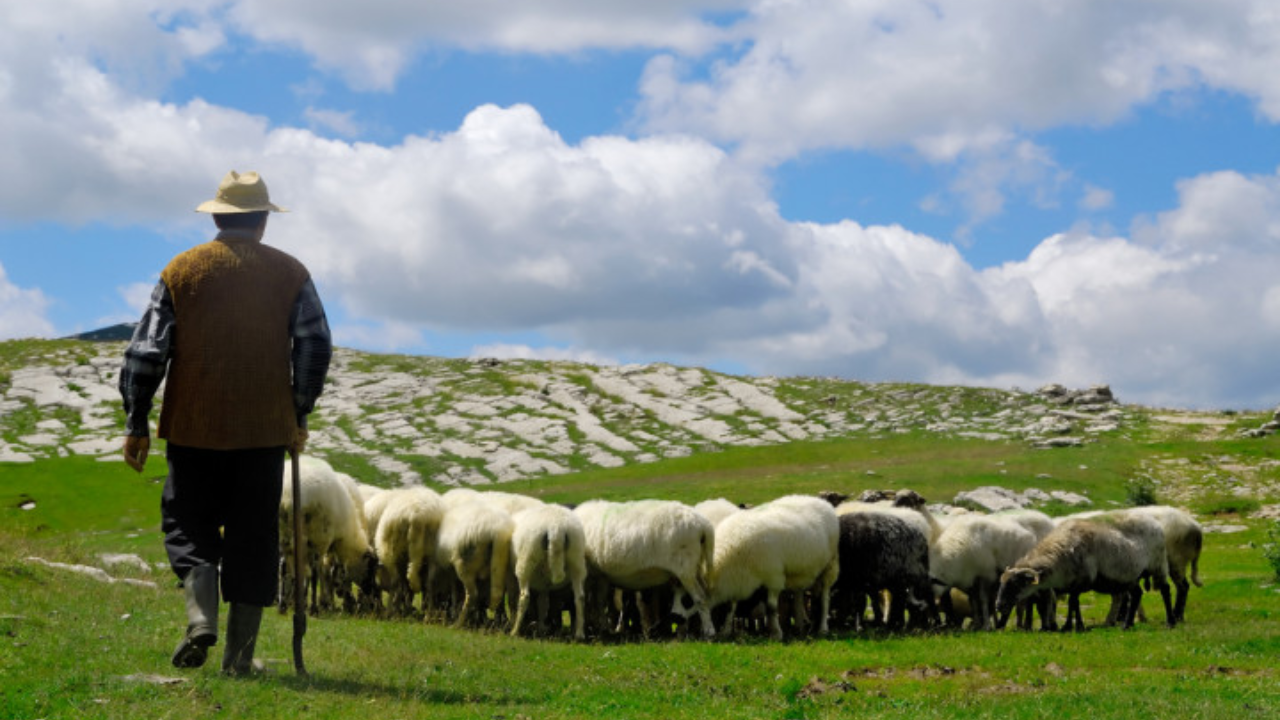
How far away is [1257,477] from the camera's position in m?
55.8

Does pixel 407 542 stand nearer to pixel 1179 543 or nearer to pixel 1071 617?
pixel 1071 617

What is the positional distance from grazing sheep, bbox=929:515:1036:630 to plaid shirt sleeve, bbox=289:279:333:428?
15.3 meters

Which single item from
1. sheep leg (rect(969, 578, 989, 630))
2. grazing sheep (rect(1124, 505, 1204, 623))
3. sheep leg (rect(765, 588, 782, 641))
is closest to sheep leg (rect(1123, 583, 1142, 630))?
grazing sheep (rect(1124, 505, 1204, 623))

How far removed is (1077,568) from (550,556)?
9781 mm

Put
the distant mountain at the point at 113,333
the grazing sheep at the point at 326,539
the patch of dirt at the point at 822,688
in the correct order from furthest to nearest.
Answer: the distant mountain at the point at 113,333 → the grazing sheep at the point at 326,539 → the patch of dirt at the point at 822,688

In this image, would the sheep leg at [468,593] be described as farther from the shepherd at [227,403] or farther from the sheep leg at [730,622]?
the shepherd at [227,403]

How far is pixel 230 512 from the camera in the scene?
392 inches

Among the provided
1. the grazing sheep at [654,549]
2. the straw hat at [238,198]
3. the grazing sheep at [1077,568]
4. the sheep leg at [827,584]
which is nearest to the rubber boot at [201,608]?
the straw hat at [238,198]

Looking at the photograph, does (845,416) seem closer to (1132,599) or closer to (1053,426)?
(1053,426)

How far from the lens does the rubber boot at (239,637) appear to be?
32.8ft

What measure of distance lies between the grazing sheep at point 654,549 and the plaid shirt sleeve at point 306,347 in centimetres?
1011

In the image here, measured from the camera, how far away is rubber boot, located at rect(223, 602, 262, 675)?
1000cm

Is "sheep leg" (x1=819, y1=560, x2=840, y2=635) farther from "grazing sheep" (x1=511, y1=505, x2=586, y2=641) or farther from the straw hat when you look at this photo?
the straw hat

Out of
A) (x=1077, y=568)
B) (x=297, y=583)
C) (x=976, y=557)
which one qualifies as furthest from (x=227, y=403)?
(x=1077, y=568)
